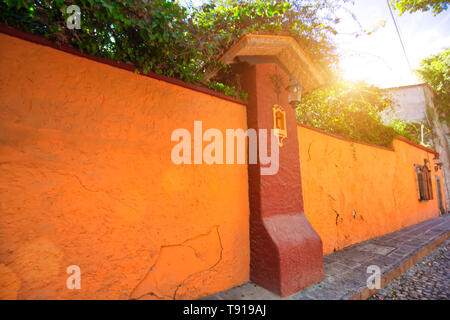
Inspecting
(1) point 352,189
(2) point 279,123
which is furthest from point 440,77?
(2) point 279,123

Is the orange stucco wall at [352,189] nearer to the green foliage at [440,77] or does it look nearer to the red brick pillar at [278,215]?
the red brick pillar at [278,215]

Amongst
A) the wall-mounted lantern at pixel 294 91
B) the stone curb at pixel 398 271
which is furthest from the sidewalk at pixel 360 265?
the wall-mounted lantern at pixel 294 91

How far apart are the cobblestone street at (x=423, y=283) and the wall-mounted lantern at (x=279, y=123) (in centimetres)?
249

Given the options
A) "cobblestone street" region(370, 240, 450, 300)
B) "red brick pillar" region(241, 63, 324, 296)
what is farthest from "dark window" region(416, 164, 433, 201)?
"red brick pillar" region(241, 63, 324, 296)

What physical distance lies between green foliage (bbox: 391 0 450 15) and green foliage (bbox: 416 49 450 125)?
1111cm

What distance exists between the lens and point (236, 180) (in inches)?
120

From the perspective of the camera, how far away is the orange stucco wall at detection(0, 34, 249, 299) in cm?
172

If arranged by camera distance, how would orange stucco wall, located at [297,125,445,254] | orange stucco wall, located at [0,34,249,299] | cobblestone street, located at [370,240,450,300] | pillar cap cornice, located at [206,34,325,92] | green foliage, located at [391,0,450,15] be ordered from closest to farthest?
orange stucco wall, located at [0,34,249,299] < pillar cap cornice, located at [206,34,325,92] < cobblestone street, located at [370,240,450,300] < orange stucco wall, located at [297,125,445,254] < green foliage, located at [391,0,450,15]

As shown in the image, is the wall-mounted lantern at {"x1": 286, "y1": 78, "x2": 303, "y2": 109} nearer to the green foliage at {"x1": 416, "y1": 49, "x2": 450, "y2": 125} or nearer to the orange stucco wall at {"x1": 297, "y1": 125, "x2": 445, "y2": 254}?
the orange stucco wall at {"x1": 297, "y1": 125, "x2": 445, "y2": 254}

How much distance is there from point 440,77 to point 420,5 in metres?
11.4

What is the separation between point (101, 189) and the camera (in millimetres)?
2045

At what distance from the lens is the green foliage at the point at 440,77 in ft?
46.4
